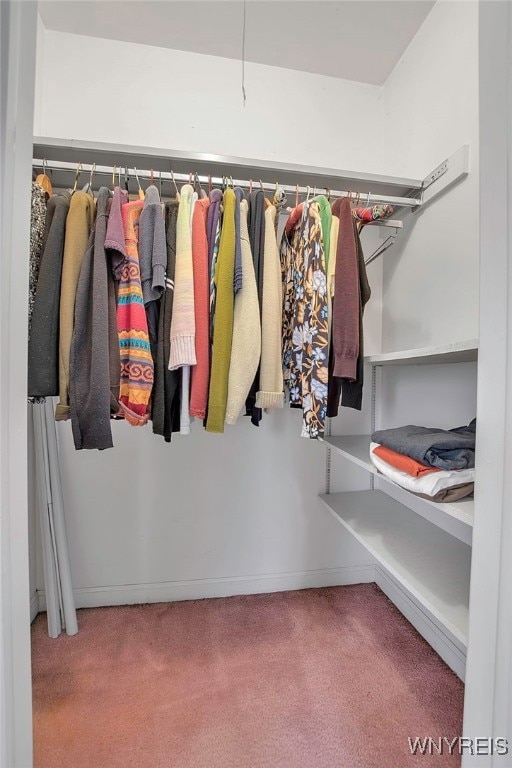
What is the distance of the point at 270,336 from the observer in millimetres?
1005

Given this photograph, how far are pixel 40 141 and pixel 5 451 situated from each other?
1.09 meters

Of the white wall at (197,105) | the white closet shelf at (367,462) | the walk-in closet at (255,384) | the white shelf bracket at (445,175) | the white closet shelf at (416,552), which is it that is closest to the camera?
the walk-in closet at (255,384)

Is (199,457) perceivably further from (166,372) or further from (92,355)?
(92,355)

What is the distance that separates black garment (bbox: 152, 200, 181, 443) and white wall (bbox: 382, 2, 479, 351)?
967mm

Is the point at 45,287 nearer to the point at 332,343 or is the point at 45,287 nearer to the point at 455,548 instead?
the point at 332,343

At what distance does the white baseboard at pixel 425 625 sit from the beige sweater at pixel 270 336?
3.54 feet

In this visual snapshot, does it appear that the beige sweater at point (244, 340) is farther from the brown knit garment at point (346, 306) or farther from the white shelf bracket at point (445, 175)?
the white shelf bracket at point (445, 175)

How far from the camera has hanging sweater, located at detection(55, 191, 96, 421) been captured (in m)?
0.89

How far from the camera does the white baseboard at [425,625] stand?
1.14 meters

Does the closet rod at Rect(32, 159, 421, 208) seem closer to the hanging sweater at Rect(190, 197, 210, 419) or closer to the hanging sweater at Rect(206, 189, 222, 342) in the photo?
the hanging sweater at Rect(206, 189, 222, 342)

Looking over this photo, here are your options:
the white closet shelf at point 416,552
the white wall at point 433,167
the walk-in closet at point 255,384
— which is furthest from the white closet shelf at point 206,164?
the white closet shelf at point 416,552

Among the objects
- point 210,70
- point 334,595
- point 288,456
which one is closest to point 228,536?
point 288,456

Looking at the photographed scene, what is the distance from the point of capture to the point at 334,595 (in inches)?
61.3

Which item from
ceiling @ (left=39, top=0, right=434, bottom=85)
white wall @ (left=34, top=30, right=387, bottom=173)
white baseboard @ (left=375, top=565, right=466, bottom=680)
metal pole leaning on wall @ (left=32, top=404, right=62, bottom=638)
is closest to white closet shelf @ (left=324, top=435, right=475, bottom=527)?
white baseboard @ (left=375, top=565, right=466, bottom=680)
